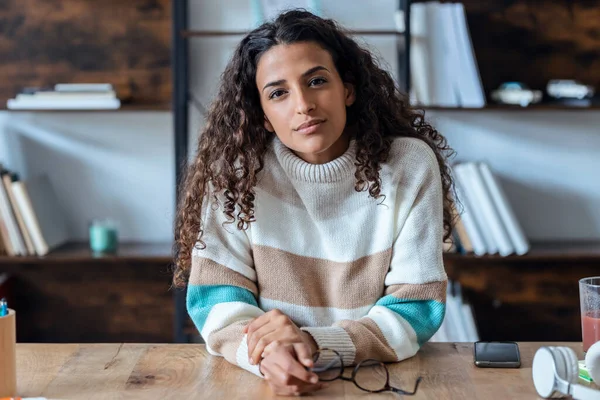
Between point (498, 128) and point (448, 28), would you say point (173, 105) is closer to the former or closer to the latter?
point (448, 28)

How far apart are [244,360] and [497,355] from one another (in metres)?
0.41

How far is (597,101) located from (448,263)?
718 millimetres

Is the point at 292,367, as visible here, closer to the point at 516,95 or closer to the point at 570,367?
the point at 570,367

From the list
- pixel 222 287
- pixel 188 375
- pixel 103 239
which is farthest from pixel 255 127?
pixel 103 239

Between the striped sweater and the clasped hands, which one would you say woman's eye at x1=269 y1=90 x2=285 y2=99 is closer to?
the striped sweater

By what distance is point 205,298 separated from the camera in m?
1.55

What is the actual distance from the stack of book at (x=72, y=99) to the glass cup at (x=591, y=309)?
5.88ft

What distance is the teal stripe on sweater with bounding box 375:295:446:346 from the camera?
1.50 meters

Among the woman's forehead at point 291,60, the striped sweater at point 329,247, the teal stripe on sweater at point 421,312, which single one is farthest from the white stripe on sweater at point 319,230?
the woman's forehead at point 291,60

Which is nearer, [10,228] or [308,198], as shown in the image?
[308,198]

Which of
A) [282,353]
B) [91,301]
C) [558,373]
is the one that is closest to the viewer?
[558,373]

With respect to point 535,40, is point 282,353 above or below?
below

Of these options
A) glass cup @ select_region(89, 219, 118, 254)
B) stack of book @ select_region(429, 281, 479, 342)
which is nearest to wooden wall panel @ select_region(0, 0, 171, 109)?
glass cup @ select_region(89, 219, 118, 254)

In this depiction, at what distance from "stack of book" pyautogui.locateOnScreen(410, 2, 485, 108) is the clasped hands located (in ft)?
4.77
